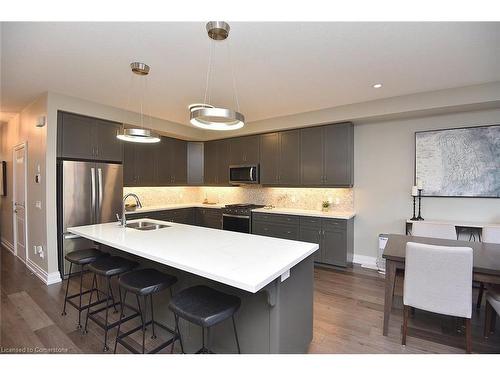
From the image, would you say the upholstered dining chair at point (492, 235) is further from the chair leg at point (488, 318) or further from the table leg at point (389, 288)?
the table leg at point (389, 288)

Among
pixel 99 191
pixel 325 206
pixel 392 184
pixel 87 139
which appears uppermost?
pixel 87 139

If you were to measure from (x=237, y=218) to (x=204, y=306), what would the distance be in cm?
336

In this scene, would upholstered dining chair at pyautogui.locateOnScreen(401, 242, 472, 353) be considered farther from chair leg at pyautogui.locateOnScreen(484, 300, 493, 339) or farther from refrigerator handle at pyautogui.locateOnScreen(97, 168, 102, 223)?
refrigerator handle at pyautogui.locateOnScreen(97, 168, 102, 223)

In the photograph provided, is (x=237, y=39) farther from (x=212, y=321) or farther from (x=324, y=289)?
(x=324, y=289)

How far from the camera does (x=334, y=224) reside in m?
3.87

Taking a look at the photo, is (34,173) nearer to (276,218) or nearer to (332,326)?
(276,218)

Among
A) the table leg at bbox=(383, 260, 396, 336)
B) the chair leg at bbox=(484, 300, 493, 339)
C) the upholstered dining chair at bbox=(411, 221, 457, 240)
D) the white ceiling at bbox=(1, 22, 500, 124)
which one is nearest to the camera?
the white ceiling at bbox=(1, 22, 500, 124)

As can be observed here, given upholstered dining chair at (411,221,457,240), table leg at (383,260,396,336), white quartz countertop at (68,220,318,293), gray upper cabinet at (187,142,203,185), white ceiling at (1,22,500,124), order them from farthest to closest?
gray upper cabinet at (187,142,203,185)
upholstered dining chair at (411,221,457,240)
table leg at (383,260,396,336)
white ceiling at (1,22,500,124)
white quartz countertop at (68,220,318,293)

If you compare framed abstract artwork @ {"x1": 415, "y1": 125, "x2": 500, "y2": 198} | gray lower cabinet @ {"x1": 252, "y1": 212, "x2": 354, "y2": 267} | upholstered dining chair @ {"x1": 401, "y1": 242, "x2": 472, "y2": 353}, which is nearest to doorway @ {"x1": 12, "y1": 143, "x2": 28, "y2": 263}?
gray lower cabinet @ {"x1": 252, "y1": 212, "x2": 354, "y2": 267}

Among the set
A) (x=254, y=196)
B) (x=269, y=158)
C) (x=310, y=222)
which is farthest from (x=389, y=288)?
(x=254, y=196)

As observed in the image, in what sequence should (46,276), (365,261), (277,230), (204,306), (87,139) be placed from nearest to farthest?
(204,306) < (46,276) < (87,139) < (365,261) < (277,230)

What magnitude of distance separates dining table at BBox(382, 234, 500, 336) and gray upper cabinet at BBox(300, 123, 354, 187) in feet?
5.20

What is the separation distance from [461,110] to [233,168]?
12.6 ft

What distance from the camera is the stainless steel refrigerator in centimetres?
344
